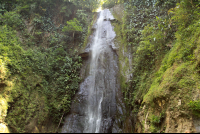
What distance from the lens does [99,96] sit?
9219 millimetres

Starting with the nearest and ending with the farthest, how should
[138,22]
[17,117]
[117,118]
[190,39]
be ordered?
[190,39] → [17,117] → [117,118] → [138,22]

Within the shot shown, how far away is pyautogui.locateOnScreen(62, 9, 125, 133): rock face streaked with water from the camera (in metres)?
7.93

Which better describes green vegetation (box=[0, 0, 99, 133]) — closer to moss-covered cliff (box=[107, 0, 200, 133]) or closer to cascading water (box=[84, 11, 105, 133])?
cascading water (box=[84, 11, 105, 133])

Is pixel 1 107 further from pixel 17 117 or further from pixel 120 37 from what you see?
pixel 120 37

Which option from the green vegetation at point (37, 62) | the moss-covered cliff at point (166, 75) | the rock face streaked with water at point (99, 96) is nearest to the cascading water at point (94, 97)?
the rock face streaked with water at point (99, 96)

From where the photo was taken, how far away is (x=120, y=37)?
12.0 meters

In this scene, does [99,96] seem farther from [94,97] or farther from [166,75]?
[166,75]

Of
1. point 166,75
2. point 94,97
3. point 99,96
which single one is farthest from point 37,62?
point 166,75

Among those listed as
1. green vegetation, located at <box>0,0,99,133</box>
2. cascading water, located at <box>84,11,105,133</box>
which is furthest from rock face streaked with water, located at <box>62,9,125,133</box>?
green vegetation, located at <box>0,0,99,133</box>

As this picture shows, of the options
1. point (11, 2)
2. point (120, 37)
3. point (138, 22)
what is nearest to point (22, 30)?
point (11, 2)

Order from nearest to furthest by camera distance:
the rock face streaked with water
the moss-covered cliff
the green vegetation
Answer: the moss-covered cliff, the green vegetation, the rock face streaked with water

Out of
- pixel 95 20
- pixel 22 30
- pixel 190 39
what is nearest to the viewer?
pixel 190 39

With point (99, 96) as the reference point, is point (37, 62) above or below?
above

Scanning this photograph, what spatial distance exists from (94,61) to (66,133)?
641cm
